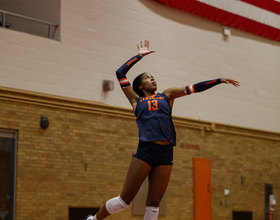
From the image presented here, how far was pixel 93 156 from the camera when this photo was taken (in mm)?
9523

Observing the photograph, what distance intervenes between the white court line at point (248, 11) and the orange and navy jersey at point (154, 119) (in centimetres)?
786

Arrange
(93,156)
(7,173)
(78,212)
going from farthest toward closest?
(93,156) → (78,212) → (7,173)

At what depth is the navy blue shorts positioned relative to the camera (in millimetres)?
4406

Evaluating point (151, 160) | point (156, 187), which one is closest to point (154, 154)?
point (151, 160)

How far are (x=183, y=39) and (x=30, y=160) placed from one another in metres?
5.47

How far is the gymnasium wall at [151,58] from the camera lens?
886cm

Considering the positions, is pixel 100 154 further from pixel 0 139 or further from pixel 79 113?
pixel 0 139

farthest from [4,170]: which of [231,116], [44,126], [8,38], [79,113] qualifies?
[231,116]

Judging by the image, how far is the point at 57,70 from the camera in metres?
9.09

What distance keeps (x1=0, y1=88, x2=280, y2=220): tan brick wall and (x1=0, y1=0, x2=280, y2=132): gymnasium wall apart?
0.34 metres

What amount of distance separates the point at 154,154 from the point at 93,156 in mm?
5286

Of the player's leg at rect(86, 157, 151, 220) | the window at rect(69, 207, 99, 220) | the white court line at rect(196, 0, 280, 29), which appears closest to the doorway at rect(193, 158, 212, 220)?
the window at rect(69, 207, 99, 220)

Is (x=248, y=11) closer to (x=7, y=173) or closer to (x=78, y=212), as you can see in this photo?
(x=78, y=212)

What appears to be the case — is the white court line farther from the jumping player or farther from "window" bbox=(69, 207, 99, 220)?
the jumping player
